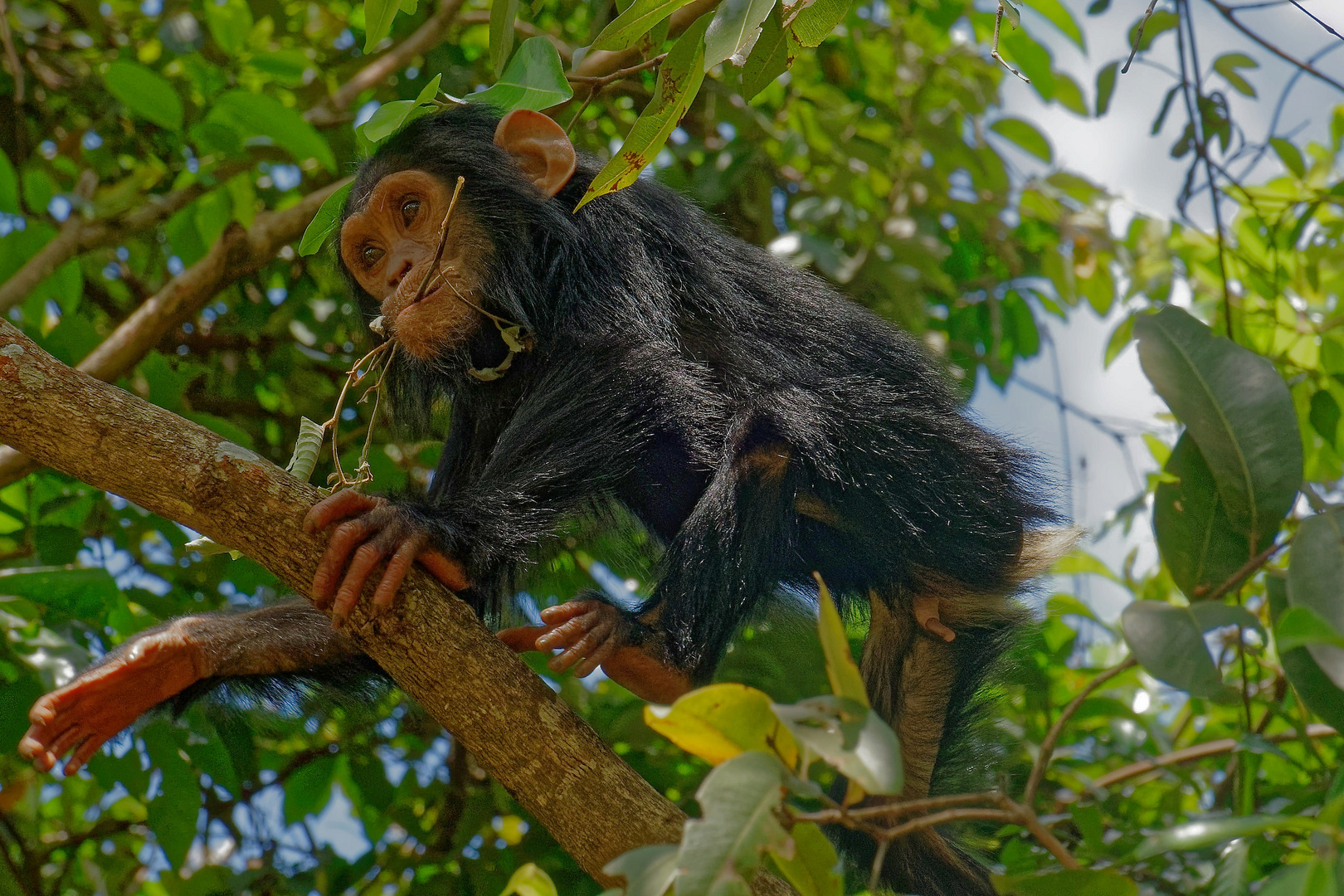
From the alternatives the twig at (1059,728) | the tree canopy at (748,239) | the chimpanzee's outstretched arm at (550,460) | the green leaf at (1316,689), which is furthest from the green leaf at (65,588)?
the green leaf at (1316,689)

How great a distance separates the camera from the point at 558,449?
8.49 feet

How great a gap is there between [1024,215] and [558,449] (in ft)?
10.7

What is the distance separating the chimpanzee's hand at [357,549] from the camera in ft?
6.61

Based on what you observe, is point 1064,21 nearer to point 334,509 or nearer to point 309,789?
point 334,509

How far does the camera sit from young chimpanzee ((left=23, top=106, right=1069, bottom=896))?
8.20 ft

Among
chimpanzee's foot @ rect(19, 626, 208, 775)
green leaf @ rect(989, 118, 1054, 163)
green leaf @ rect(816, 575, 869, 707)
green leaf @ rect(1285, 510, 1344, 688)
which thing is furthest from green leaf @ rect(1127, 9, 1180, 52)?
chimpanzee's foot @ rect(19, 626, 208, 775)

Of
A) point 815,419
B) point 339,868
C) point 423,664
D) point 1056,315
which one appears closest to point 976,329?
point 1056,315

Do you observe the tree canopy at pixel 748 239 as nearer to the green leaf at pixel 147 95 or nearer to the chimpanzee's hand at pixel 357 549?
the green leaf at pixel 147 95

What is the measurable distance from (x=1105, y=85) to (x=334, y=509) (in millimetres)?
2598

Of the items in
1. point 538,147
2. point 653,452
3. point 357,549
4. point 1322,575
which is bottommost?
point 357,549

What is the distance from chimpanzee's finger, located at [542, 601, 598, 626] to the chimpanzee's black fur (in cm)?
13

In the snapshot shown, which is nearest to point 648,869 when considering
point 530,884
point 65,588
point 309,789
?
point 530,884

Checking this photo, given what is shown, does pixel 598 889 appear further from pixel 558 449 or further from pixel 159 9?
pixel 159 9

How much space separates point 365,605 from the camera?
2.03 meters
